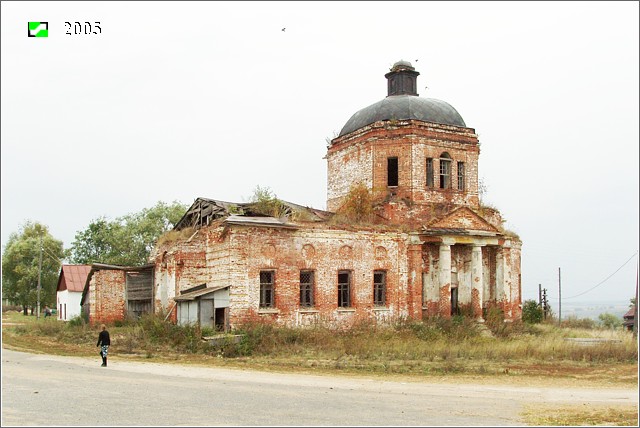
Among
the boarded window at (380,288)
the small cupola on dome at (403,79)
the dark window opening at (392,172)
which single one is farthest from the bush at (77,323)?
the small cupola on dome at (403,79)

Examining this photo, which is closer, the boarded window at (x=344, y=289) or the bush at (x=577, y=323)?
the boarded window at (x=344, y=289)

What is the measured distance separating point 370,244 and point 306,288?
3344 millimetres

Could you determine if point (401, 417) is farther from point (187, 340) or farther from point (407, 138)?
point (407, 138)

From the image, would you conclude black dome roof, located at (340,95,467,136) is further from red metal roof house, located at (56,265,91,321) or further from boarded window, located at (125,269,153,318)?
red metal roof house, located at (56,265,91,321)

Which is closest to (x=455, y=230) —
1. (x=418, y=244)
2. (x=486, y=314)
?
(x=418, y=244)

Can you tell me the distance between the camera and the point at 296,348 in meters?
22.2

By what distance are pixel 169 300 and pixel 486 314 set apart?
14.2 m

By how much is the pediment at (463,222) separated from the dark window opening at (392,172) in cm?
314

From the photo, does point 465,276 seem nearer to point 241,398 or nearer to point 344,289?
point 344,289

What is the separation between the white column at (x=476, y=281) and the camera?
94.4 ft

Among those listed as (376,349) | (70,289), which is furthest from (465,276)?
(70,289)

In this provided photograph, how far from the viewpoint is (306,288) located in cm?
2566

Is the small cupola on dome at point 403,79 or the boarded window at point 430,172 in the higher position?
the small cupola on dome at point 403,79

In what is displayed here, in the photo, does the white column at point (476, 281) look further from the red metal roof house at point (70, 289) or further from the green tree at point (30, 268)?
the green tree at point (30, 268)
